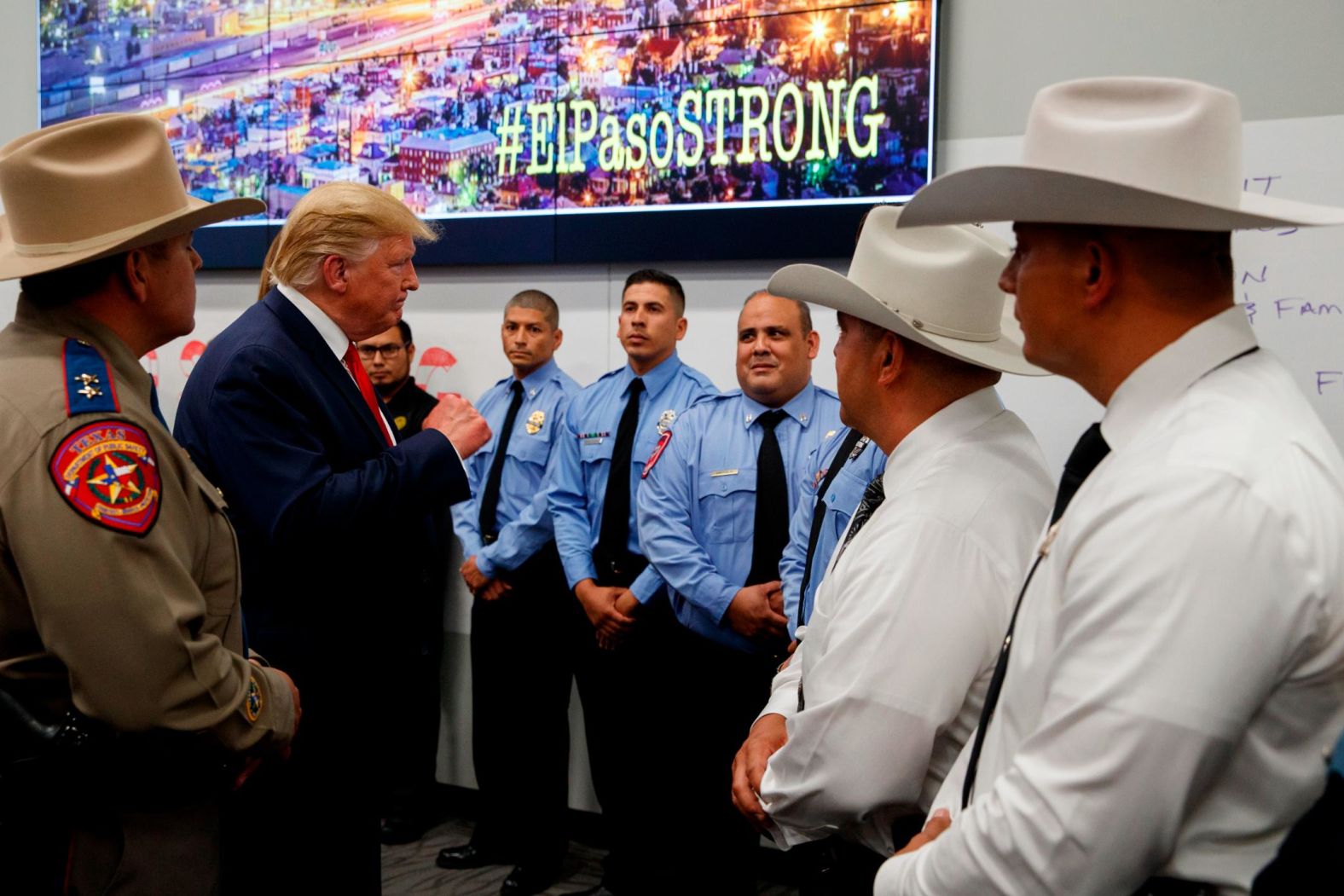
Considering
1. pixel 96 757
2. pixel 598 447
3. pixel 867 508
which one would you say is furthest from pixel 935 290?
pixel 598 447

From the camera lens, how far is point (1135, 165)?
107 centimetres

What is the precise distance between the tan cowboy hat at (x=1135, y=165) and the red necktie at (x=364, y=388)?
1338mm

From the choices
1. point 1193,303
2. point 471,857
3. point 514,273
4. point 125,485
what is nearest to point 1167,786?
point 1193,303

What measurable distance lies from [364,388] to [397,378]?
2109 mm

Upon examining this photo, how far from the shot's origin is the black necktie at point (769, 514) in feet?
10.7

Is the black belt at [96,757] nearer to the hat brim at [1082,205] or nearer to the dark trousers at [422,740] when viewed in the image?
the hat brim at [1082,205]

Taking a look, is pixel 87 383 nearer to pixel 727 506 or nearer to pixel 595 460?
pixel 727 506

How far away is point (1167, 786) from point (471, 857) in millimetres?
3131

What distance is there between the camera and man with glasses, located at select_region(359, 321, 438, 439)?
4.21m

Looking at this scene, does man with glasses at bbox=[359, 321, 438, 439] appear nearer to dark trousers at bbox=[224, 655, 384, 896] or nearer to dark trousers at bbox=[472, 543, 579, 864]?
dark trousers at bbox=[472, 543, 579, 864]

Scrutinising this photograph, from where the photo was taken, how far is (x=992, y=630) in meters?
1.40

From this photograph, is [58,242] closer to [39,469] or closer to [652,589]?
[39,469]

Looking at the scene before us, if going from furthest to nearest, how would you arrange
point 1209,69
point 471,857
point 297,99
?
point 297,99 → point 471,857 → point 1209,69

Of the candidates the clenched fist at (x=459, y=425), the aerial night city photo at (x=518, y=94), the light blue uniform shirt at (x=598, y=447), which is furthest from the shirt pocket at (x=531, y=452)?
the clenched fist at (x=459, y=425)
